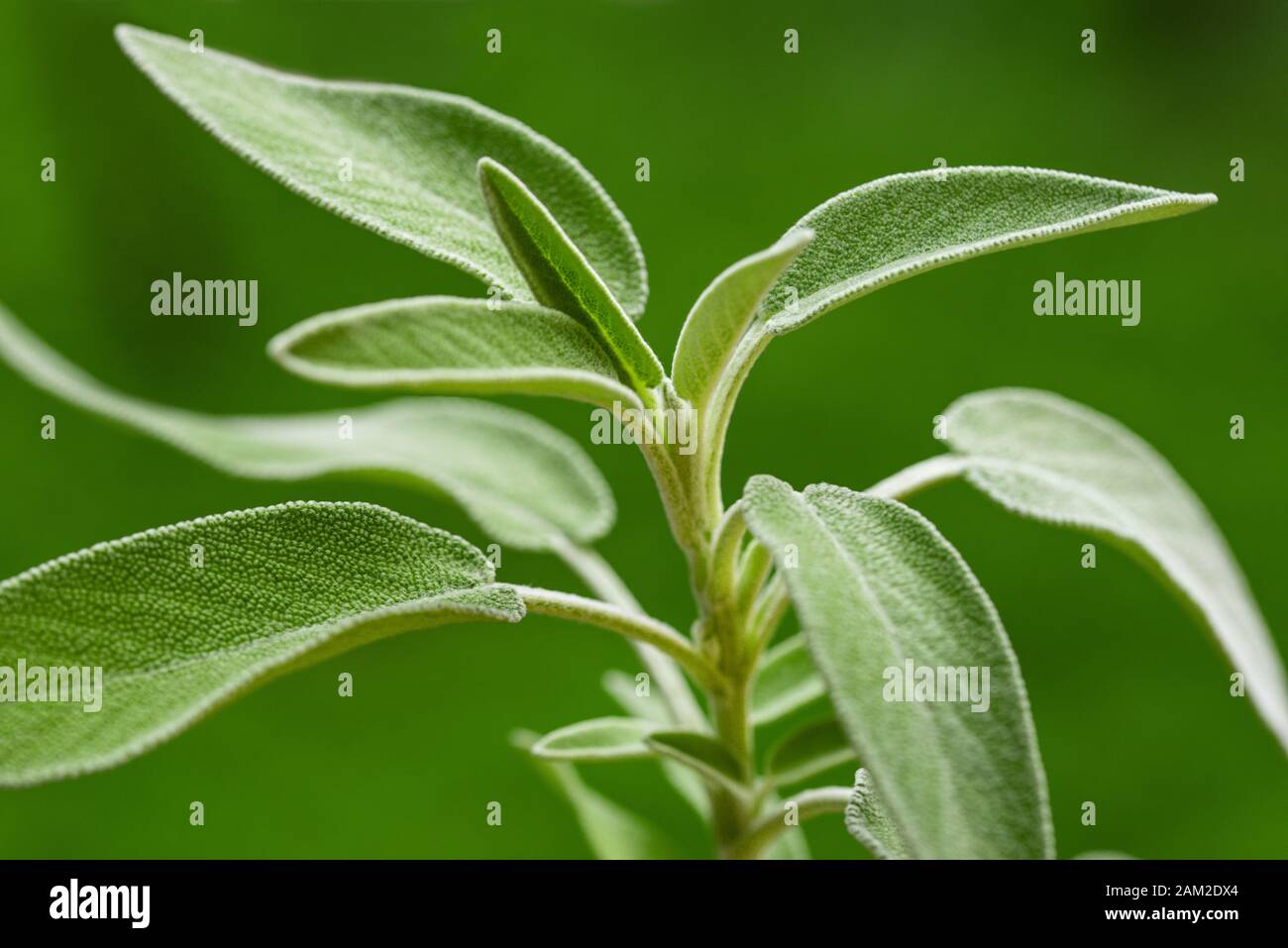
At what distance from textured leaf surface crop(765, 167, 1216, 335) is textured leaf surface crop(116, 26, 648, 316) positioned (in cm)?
8

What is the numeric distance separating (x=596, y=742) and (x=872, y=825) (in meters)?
0.15

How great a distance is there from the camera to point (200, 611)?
458 millimetres

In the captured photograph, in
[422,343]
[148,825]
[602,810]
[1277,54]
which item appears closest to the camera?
[422,343]

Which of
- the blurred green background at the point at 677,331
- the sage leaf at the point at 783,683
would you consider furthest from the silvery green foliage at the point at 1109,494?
the blurred green background at the point at 677,331

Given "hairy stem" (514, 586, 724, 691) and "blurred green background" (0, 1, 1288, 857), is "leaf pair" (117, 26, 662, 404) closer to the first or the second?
"hairy stem" (514, 586, 724, 691)

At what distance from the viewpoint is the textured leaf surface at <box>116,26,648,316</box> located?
0.51 m

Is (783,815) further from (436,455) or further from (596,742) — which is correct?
(436,455)

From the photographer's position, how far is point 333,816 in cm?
135

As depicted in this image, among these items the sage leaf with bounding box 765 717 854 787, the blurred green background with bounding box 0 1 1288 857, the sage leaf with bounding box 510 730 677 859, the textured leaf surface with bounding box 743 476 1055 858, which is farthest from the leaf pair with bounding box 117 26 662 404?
the blurred green background with bounding box 0 1 1288 857

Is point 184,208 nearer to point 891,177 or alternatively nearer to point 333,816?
point 333,816

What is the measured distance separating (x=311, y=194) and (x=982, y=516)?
111cm

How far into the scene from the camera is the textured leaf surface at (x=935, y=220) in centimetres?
47

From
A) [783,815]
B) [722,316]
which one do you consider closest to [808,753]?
[783,815]
